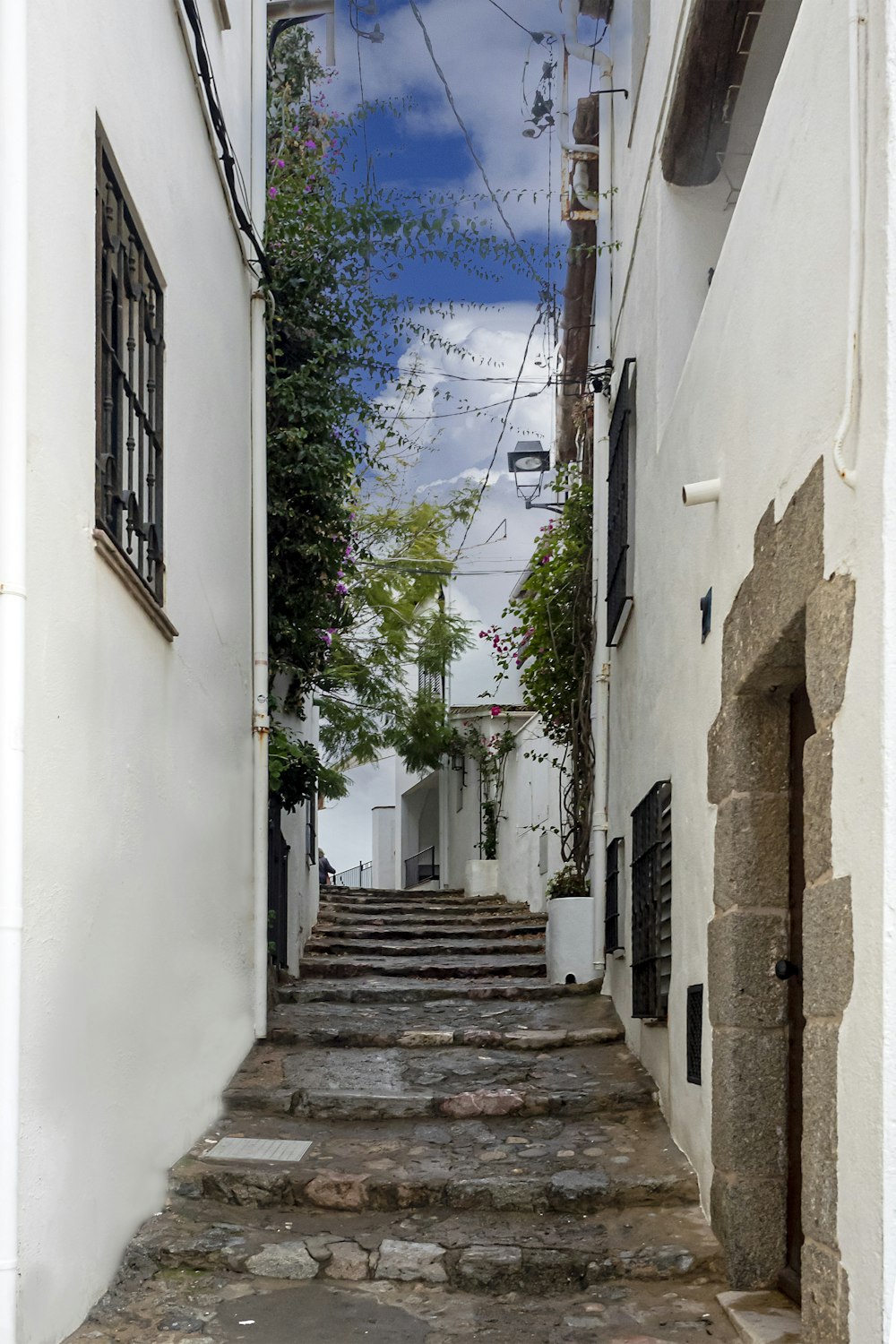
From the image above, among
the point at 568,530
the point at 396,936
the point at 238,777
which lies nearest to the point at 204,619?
the point at 238,777

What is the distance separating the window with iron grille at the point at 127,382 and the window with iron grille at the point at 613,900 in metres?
3.72

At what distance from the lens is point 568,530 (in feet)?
32.7

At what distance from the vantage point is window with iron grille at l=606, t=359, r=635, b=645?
301 inches

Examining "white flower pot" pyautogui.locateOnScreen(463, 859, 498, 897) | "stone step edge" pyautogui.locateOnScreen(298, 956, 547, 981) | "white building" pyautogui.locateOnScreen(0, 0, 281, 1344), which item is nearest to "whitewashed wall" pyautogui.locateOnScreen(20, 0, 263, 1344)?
"white building" pyautogui.locateOnScreen(0, 0, 281, 1344)

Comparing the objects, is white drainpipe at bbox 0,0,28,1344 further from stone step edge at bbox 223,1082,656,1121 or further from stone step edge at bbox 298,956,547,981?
stone step edge at bbox 298,956,547,981

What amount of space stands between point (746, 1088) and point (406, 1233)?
141cm

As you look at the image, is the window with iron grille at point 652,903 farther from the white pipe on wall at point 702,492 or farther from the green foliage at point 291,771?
the green foliage at point 291,771

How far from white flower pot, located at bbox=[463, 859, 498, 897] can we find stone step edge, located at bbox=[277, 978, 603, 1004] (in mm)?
8947

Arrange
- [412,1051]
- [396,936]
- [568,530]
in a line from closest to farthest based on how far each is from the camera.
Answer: [412,1051] < [568,530] < [396,936]

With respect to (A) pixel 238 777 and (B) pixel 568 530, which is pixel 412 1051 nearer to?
(A) pixel 238 777

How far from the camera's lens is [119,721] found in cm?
441

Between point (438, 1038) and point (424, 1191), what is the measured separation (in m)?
2.33

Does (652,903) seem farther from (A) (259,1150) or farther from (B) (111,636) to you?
(B) (111,636)

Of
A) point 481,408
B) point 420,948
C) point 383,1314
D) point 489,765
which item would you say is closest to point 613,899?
point 420,948
